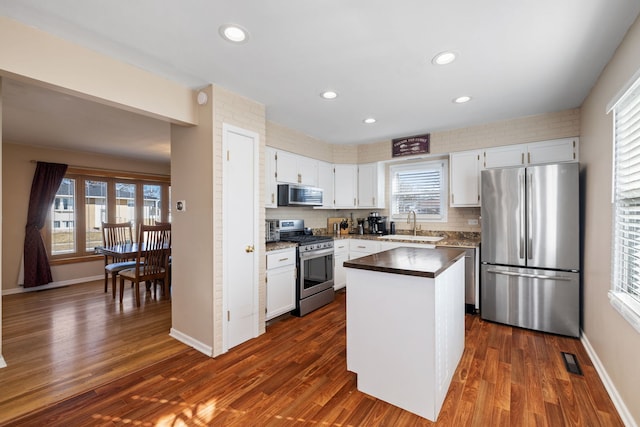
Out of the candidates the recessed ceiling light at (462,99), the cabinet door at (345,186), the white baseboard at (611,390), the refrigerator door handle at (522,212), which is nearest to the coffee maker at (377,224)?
the cabinet door at (345,186)

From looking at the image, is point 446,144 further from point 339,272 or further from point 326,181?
point 339,272

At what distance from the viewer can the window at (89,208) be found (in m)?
5.12

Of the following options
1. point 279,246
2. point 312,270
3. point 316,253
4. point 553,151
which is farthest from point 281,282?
point 553,151

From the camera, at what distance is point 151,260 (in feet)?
13.6

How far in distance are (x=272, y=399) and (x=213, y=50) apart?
2.52 m

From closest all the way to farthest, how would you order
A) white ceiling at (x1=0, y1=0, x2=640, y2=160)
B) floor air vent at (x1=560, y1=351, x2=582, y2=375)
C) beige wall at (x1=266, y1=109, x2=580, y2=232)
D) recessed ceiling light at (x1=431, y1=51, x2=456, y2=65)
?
1. white ceiling at (x1=0, y1=0, x2=640, y2=160)
2. recessed ceiling light at (x1=431, y1=51, x2=456, y2=65)
3. floor air vent at (x1=560, y1=351, x2=582, y2=375)
4. beige wall at (x1=266, y1=109, x2=580, y2=232)

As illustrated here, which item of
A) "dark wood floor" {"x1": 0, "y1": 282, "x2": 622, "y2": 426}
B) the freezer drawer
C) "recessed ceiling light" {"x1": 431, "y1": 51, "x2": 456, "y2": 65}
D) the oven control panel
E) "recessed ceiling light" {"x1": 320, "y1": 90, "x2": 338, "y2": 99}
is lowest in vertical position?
"dark wood floor" {"x1": 0, "y1": 282, "x2": 622, "y2": 426}

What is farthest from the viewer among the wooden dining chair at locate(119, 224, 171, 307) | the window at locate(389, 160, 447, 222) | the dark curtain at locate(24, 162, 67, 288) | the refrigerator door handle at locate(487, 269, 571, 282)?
the dark curtain at locate(24, 162, 67, 288)

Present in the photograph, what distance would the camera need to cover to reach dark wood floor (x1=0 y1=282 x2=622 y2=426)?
1.76 meters

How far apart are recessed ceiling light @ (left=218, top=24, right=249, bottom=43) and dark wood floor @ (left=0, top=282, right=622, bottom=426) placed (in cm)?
248

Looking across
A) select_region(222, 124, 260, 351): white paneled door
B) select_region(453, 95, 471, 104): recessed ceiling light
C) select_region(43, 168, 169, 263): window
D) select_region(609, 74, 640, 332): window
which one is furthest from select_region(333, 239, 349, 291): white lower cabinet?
select_region(43, 168, 169, 263): window

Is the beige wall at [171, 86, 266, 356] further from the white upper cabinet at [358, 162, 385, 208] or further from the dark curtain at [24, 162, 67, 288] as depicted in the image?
the dark curtain at [24, 162, 67, 288]

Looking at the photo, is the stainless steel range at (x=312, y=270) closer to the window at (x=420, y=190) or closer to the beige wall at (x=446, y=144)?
the beige wall at (x=446, y=144)

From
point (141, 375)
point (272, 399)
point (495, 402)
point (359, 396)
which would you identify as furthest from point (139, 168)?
point (495, 402)
